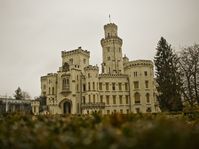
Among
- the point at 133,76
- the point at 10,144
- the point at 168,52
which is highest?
the point at 168,52

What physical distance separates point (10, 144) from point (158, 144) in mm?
2877

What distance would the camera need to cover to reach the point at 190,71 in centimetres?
3834

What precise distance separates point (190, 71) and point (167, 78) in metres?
6.15

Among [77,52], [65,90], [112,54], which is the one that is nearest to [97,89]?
[65,90]

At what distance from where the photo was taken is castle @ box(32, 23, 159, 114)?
53375 mm

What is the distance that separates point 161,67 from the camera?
46.3 meters

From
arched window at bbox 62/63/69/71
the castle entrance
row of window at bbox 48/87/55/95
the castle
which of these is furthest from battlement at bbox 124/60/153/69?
row of window at bbox 48/87/55/95

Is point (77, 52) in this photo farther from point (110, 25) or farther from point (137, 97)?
point (137, 97)

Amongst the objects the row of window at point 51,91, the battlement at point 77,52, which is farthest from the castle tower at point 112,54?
the row of window at point 51,91

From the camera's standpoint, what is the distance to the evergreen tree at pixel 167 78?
40406 mm

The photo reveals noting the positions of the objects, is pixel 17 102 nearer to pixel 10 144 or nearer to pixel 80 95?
pixel 80 95

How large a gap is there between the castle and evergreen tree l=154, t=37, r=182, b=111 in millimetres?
8821

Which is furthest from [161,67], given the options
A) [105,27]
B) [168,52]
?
[105,27]

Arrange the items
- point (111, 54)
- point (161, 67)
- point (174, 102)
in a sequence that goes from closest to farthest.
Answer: point (174, 102) → point (161, 67) → point (111, 54)
